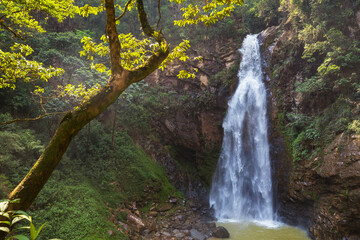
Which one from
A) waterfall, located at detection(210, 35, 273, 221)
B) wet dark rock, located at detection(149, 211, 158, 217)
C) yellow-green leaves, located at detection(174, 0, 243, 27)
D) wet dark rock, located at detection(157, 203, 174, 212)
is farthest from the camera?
waterfall, located at detection(210, 35, 273, 221)

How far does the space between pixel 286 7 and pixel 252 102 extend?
21.7 ft

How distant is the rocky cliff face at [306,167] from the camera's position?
7.87 metres

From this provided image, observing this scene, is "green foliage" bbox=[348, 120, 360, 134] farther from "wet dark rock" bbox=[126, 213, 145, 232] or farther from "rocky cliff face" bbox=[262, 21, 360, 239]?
"wet dark rock" bbox=[126, 213, 145, 232]

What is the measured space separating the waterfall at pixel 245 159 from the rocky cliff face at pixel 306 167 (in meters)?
0.61

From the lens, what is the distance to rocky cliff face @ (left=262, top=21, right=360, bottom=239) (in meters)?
→ 7.87

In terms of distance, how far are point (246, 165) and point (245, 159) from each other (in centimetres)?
37

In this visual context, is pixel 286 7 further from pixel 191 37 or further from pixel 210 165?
pixel 210 165

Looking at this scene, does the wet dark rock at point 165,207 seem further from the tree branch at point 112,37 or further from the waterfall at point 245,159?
the tree branch at point 112,37

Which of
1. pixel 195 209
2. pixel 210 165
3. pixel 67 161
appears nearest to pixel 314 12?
pixel 210 165

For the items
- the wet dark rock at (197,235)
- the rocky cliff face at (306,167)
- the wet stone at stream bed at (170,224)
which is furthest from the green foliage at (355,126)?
the wet dark rock at (197,235)

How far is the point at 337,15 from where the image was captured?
11.0 metres

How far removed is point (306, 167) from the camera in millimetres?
9898

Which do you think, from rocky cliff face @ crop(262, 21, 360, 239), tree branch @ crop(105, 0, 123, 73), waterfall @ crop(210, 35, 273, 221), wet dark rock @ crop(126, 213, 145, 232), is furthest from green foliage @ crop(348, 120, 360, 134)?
tree branch @ crop(105, 0, 123, 73)

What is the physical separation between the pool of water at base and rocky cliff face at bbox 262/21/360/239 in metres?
0.57
